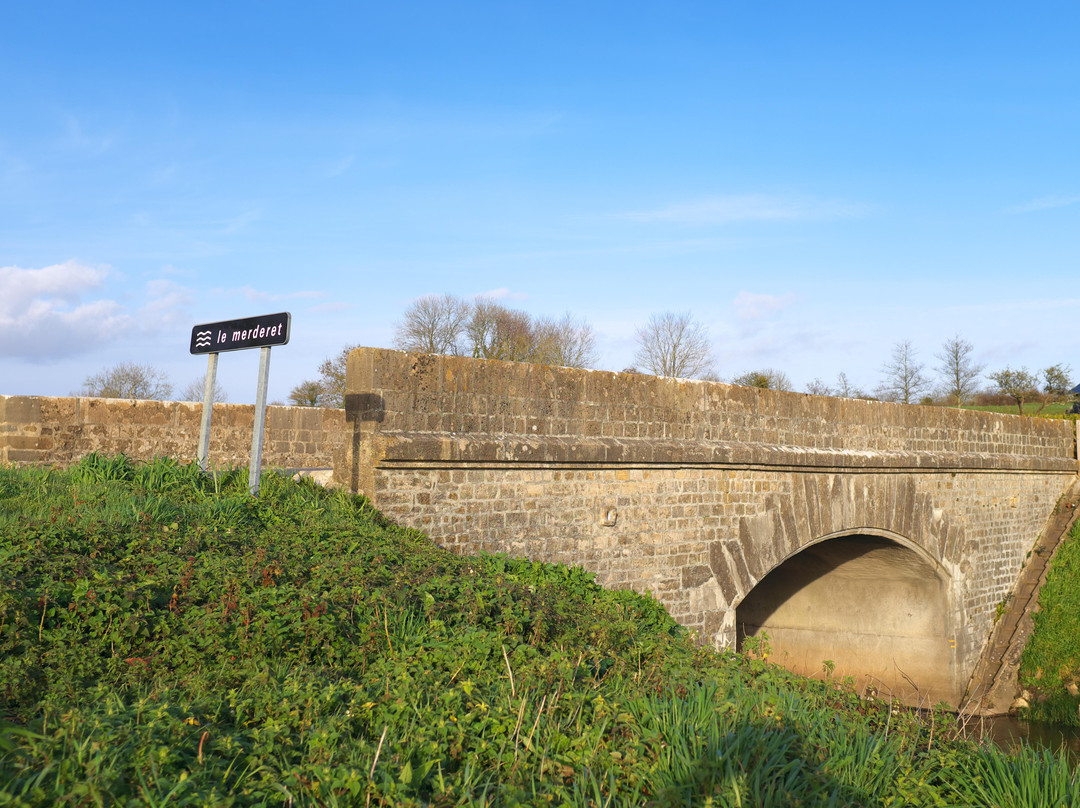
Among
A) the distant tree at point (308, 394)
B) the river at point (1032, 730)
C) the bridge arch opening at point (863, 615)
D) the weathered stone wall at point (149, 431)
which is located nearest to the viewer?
the weathered stone wall at point (149, 431)

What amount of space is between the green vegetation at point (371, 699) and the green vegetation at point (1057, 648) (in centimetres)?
1112

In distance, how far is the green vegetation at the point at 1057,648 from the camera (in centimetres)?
1329

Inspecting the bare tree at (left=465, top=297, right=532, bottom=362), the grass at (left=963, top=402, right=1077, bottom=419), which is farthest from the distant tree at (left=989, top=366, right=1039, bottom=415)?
the bare tree at (left=465, top=297, right=532, bottom=362)

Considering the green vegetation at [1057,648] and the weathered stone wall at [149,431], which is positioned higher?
the weathered stone wall at [149,431]

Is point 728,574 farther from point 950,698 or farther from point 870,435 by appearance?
point 950,698

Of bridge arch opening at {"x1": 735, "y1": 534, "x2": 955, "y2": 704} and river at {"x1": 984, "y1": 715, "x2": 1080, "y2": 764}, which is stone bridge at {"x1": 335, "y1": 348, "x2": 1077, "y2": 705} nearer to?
bridge arch opening at {"x1": 735, "y1": 534, "x2": 955, "y2": 704}

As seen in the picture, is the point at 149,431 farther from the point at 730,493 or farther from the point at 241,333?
the point at 730,493

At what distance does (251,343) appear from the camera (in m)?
6.94

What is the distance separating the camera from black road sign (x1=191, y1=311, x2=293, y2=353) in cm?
673

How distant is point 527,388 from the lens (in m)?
7.34

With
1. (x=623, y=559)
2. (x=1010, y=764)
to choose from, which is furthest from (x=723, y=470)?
(x=1010, y=764)

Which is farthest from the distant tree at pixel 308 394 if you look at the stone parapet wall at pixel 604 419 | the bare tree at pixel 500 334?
the stone parapet wall at pixel 604 419

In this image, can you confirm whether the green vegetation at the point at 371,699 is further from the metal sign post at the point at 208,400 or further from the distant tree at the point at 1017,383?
the distant tree at the point at 1017,383

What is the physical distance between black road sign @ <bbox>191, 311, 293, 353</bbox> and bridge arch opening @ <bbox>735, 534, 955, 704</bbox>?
8943 mm
